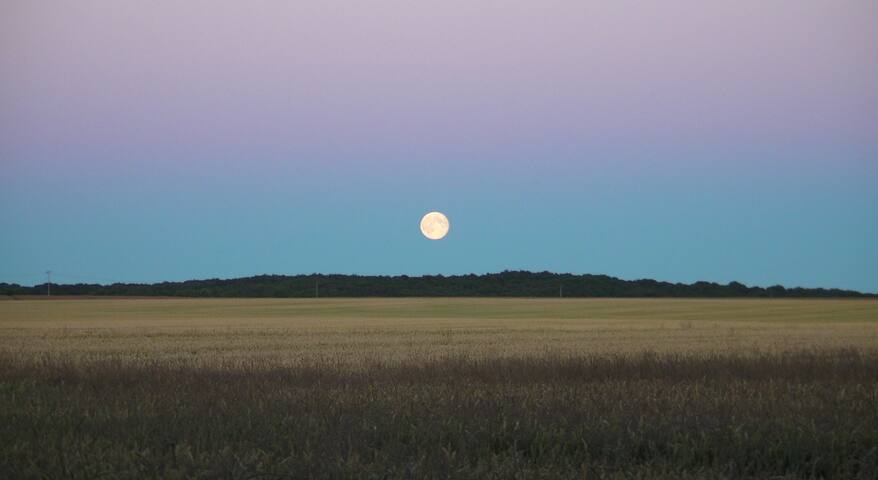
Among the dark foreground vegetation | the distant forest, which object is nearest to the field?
the dark foreground vegetation

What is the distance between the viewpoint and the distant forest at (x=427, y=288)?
115 m

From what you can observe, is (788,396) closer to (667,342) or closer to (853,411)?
(853,411)

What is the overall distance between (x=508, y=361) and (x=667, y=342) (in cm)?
1194

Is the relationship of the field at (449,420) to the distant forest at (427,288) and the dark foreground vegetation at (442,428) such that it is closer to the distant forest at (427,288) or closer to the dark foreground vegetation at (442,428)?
the dark foreground vegetation at (442,428)

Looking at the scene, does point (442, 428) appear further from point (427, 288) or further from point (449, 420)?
point (427, 288)

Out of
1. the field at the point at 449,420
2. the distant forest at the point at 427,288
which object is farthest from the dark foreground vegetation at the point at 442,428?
the distant forest at the point at 427,288

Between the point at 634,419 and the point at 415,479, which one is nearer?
the point at 415,479

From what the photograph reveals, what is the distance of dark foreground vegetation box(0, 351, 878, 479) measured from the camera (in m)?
6.87

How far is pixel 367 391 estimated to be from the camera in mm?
11539

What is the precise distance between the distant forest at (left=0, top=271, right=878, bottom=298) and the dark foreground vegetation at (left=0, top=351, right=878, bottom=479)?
101 meters

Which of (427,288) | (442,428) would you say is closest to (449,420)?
(442,428)

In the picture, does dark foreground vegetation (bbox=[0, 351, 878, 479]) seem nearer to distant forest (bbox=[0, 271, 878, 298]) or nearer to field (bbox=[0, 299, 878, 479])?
field (bbox=[0, 299, 878, 479])

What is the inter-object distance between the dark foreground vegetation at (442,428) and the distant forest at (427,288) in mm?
101383

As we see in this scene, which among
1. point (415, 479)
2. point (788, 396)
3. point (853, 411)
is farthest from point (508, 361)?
point (415, 479)
